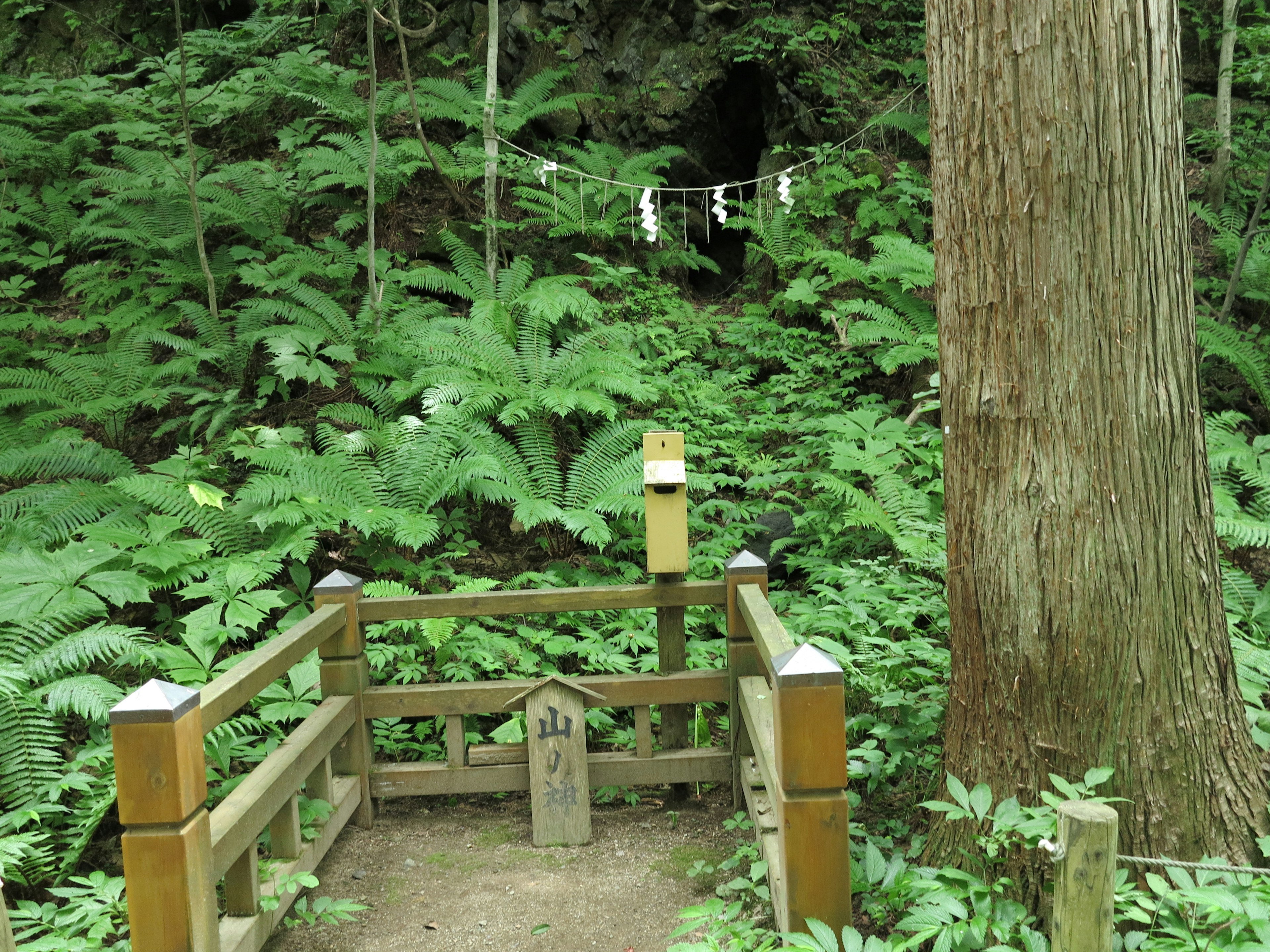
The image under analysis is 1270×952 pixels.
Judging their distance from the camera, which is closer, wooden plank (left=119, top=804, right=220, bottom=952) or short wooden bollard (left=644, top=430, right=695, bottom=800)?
wooden plank (left=119, top=804, right=220, bottom=952)

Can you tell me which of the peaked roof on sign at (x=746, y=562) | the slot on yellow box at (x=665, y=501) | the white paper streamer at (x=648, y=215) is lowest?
the peaked roof on sign at (x=746, y=562)

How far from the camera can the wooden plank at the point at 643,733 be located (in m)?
3.67

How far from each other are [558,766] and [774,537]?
2666mm

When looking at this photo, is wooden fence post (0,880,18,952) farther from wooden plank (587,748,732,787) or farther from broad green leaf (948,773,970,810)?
wooden plank (587,748,732,787)

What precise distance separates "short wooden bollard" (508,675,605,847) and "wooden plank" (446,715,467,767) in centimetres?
32

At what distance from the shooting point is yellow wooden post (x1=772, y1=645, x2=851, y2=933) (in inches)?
86.9

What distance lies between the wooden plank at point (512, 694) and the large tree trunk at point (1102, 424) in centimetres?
159

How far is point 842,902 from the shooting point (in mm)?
2277

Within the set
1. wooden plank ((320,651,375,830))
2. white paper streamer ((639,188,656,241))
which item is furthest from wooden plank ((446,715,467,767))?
white paper streamer ((639,188,656,241))

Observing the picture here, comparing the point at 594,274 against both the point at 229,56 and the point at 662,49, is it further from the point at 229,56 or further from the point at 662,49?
the point at 229,56

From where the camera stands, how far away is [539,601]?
3732 mm

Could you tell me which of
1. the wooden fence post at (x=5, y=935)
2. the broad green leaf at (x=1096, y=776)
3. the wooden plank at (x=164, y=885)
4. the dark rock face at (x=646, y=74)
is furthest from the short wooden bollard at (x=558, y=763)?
the dark rock face at (x=646, y=74)

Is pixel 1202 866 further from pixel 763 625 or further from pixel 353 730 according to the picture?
pixel 353 730

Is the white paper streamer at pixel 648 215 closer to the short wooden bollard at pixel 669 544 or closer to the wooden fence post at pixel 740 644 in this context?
the short wooden bollard at pixel 669 544
